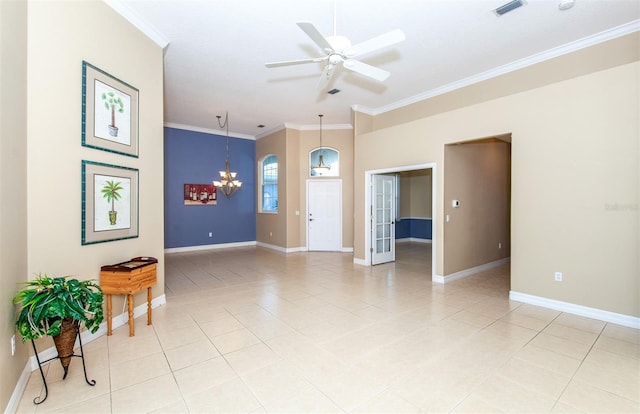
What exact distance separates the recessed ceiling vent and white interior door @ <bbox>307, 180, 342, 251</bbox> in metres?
5.16

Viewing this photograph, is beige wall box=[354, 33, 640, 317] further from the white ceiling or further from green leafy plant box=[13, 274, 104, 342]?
green leafy plant box=[13, 274, 104, 342]

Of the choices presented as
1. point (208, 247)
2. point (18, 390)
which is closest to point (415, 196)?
point (208, 247)

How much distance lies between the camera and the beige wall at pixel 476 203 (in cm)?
513

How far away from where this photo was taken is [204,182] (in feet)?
27.7

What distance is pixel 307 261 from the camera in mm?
6891

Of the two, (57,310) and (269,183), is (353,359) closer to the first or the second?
(57,310)

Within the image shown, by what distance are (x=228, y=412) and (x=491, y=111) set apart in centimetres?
481

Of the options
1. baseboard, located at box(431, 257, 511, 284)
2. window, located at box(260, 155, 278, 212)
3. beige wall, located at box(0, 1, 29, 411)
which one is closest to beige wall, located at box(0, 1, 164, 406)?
beige wall, located at box(0, 1, 29, 411)

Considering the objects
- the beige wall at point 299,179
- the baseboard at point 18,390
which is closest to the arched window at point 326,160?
the beige wall at point 299,179

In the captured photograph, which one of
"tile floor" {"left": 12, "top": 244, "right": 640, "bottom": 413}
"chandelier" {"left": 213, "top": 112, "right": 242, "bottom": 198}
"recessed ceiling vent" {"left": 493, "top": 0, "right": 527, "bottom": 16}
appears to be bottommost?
"tile floor" {"left": 12, "top": 244, "right": 640, "bottom": 413}

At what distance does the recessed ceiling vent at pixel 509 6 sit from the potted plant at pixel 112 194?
4.66 meters

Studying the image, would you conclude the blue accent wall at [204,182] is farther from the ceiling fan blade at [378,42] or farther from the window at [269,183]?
the ceiling fan blade at [378,42]

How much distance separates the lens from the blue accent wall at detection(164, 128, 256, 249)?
25.9 feet

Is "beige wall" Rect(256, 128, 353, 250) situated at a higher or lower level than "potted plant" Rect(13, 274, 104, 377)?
higher
